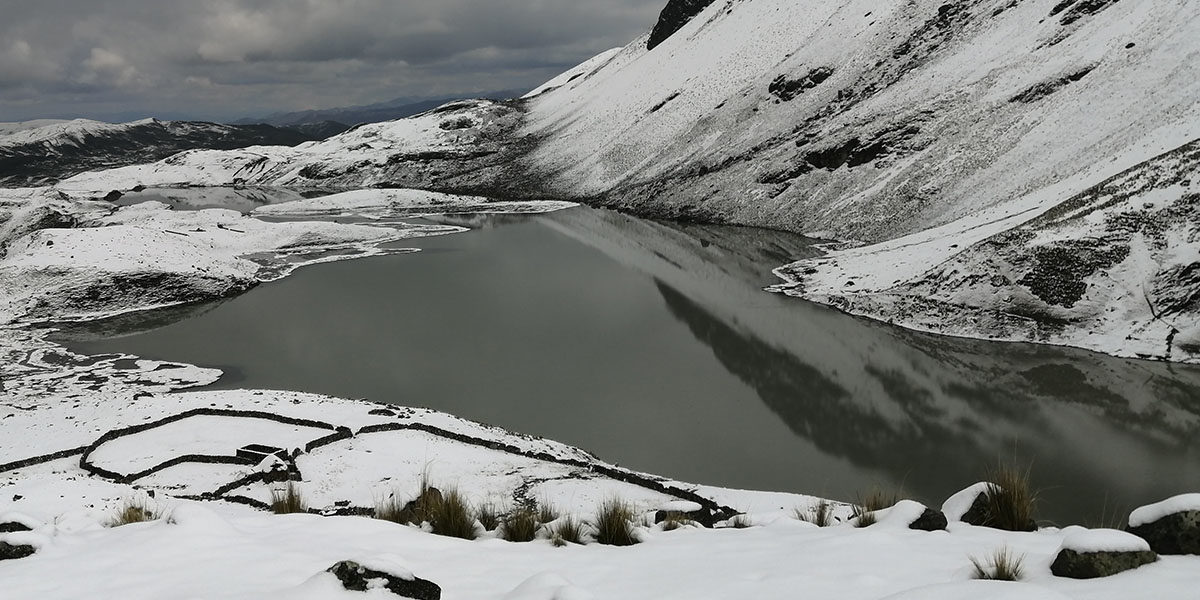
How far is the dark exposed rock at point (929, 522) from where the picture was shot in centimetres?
759

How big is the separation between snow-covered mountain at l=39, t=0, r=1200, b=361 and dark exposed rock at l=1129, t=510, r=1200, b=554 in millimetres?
22253

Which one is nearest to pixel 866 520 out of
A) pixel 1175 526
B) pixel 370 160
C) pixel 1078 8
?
pixel 1175 526

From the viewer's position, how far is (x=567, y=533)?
8.47 meters

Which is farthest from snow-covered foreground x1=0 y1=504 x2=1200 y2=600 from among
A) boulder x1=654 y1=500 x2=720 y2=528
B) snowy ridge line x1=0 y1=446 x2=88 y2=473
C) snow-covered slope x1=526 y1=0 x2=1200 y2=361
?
snow-covered slope x1=526 y1=0 x2=1200 y2=361

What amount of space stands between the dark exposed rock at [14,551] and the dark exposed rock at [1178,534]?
10.4 metres

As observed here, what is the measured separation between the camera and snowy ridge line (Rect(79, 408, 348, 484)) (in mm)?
17234

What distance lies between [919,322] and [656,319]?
11264mm

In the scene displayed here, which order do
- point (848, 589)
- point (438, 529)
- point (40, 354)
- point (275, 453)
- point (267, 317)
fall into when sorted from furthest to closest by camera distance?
point (267, 317), point (40, 354), point (275, 453), point (438, 529), point (848, 589)

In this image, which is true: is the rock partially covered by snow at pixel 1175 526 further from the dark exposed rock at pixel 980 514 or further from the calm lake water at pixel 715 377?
the calm lake water at pixel 715 377

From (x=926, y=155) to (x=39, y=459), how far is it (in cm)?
5126

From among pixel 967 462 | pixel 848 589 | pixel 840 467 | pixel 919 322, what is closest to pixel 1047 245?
pixel 919 322

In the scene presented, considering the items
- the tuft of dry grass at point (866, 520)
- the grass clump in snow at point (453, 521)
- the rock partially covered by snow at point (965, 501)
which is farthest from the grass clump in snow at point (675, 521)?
the rock partially covered by snow at point (965, 501)

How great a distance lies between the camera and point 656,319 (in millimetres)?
33562

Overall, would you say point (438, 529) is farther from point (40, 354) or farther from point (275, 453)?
point (40, 354)
